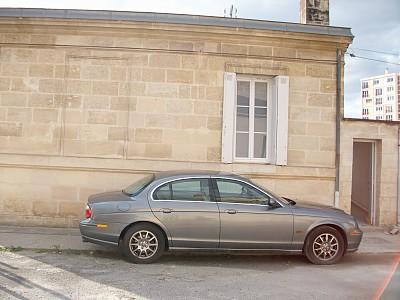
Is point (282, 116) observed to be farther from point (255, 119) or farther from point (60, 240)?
point (60, 240)

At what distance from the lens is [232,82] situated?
9.45m

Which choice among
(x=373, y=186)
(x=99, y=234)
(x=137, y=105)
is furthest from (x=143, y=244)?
(x=373, y=186)

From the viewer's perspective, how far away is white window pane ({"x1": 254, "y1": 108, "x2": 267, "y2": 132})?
32.2 ft

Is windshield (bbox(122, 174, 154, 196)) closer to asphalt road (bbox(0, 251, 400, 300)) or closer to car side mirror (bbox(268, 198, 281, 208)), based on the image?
asphalt road (bbox(0, 251, 400, 300))

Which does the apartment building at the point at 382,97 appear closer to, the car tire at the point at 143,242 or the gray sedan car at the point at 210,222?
the gray sedan car at the point at 210,222

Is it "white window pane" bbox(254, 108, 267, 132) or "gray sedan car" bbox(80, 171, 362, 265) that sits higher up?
"white window pane" bbox(254, 108, 267, 132)

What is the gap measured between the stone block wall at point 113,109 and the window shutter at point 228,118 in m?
0.14

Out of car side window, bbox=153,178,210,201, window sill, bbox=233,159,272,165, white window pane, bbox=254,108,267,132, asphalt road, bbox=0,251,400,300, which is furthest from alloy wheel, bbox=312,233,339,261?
white window pane, bbox=254,108,267,132

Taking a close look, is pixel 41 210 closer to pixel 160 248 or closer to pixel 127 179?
→ pixel 127 179

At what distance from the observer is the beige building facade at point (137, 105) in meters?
9.20

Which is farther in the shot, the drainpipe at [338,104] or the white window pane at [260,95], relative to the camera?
the white window pane at [260,95]

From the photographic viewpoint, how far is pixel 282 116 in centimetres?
950

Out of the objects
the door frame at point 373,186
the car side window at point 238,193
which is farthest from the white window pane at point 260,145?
the car side window at point 238,193

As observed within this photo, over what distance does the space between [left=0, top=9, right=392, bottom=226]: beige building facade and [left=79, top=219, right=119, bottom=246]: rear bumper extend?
271 centimetres
